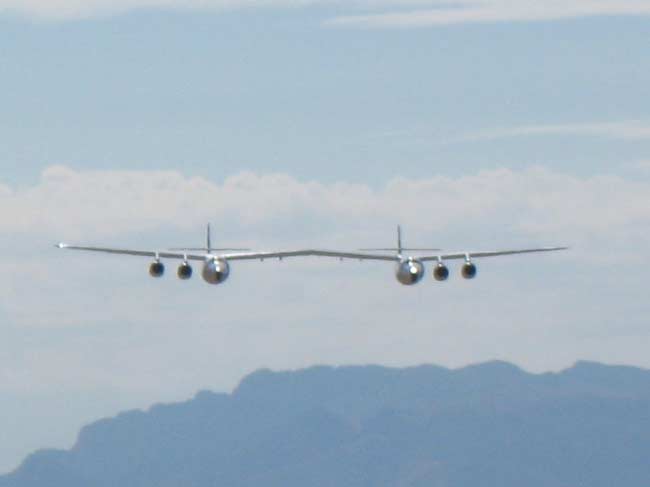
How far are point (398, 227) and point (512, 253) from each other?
413 inches

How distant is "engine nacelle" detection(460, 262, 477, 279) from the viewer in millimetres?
185125

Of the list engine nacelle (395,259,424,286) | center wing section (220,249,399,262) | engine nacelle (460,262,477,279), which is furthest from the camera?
engine nacelle (460,262,477,279)

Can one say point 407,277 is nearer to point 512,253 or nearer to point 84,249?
point 512,253

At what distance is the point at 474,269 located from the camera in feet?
613

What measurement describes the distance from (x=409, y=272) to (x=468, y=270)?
11642 mm

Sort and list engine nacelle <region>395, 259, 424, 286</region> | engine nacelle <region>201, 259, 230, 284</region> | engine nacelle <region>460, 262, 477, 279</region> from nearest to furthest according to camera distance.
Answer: engine nacelle <region>201, 259, 230, 284</region> → engine nacelle <region>395, 259, 424, 286</region> → engine nacelle <region>460, 262, 477, 279</region>

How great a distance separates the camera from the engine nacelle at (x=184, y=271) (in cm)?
18281

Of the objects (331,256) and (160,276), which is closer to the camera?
(331,256)

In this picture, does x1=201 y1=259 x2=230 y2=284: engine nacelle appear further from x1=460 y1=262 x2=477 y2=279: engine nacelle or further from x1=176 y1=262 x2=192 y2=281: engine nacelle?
x1=460 y1=262 x2=477 y2=279: engine nacelle

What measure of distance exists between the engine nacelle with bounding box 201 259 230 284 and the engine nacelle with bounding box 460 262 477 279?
23713 millimetres

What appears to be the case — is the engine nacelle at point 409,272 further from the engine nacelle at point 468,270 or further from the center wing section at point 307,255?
the engine nacelle at point 468,270

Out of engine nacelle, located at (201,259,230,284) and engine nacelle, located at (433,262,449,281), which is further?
engine nacelle, located at (433,262,449,281)

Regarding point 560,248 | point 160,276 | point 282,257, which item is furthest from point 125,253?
point 560,248

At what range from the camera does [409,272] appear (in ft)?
577
